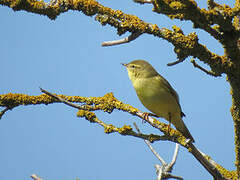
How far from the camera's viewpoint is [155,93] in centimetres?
455

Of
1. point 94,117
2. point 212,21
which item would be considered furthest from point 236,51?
point 94,117

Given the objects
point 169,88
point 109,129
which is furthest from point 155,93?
point 109,129

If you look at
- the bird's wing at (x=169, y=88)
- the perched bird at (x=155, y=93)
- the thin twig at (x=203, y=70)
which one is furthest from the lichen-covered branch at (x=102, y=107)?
the bird's wing at (x=169, y=88)

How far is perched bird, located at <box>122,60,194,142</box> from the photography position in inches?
177

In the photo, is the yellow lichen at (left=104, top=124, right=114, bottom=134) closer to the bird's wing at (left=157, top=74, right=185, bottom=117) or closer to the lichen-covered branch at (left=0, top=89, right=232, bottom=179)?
the lichen-covered branch at (left=0, top=89, right=232, bottom=179)

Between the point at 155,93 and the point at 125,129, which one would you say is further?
the point at 155,93

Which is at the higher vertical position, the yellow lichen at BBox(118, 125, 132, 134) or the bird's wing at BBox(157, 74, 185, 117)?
the bird's wing at BBox(157, 74, 185, 117)

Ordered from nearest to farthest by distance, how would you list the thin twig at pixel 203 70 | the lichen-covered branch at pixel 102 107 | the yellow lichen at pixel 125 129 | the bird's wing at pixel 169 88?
the thin twig at pixel 203 70 → the yellow lichen at pixel 125 129 → the lichen-covered branch at pixel 102 107 → the bird's wing at pixel 169 88

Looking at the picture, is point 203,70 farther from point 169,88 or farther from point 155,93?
point 169,88

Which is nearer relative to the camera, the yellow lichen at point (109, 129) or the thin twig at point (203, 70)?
the thin twig at point (203, 70)

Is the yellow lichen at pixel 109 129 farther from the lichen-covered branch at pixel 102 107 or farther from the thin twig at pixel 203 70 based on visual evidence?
the thin twig at pixel 203 70

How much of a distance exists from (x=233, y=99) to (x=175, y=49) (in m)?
0.67

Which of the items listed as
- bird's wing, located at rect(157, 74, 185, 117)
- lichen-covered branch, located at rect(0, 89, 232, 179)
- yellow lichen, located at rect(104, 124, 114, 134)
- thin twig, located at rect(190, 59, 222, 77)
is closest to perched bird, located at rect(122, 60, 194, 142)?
bird's wing, located at rect(157, 74, 185, 117)

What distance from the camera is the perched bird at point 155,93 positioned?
4508 millimetres
